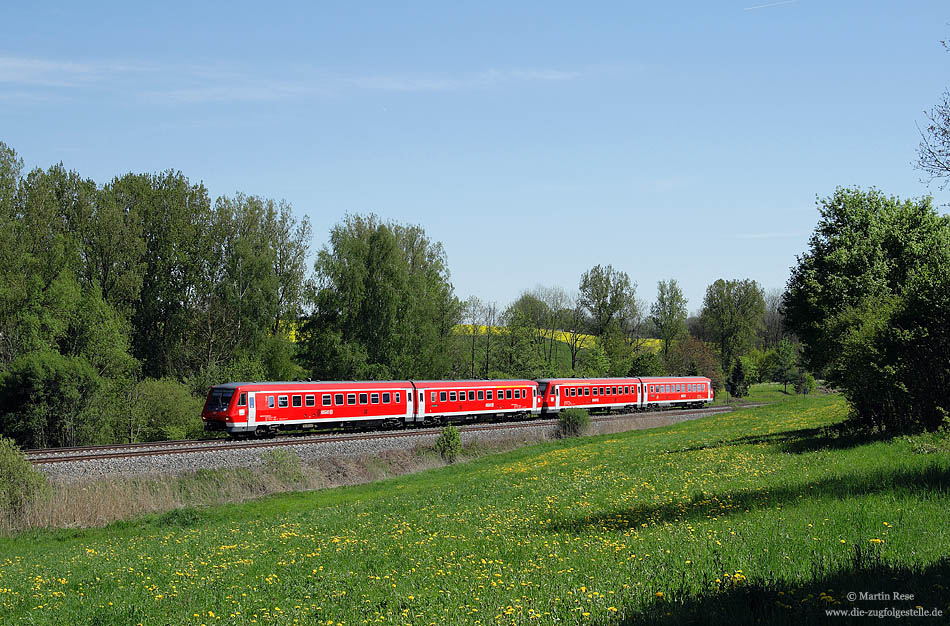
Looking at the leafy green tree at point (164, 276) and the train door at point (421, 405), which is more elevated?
the leafy green tree at point (164, 276)

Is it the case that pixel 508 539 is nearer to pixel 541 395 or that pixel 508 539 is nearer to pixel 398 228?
pixel 541 395

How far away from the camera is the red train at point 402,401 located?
36.4 meters

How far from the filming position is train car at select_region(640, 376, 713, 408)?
62.2 m

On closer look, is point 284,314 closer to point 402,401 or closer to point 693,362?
point 402,401

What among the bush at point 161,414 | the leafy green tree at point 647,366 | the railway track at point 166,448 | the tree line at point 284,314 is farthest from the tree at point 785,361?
the bush at point 161,414

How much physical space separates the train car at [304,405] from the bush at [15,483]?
1218 cm

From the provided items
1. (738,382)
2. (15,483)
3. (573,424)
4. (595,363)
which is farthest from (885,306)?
(738,382)

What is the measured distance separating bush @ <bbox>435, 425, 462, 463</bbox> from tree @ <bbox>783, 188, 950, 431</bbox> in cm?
1687

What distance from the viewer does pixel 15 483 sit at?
23.0 meters

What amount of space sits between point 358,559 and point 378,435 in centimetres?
2463

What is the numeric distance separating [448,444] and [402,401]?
7222 mm

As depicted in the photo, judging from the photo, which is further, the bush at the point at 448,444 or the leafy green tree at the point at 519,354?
the leafy green tree at the point at 519,354

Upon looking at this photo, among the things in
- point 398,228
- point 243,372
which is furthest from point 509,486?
point 398,228

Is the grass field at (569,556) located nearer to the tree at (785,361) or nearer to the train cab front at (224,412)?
the train cab front at (224,412)
